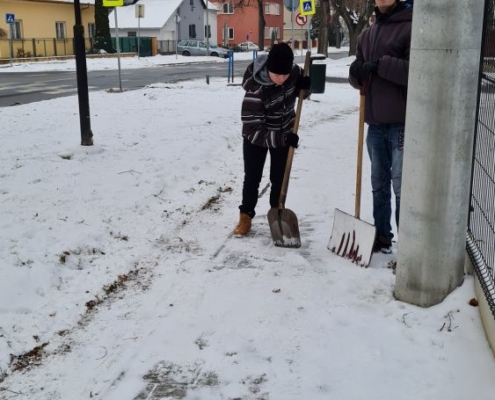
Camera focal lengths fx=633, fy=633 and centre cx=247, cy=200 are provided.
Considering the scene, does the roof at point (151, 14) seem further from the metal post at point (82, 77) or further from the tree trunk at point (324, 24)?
the metal post at point (82, 77)

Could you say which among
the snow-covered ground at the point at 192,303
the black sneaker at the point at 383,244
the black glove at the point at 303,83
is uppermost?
the black glove at the point at 303,83

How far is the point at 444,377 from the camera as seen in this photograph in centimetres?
311

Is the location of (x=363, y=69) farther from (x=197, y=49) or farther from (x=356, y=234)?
(x=197, y=49)

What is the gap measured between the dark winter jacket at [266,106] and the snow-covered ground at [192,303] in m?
0.85

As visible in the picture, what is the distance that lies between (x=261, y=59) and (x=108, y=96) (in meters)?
10.6

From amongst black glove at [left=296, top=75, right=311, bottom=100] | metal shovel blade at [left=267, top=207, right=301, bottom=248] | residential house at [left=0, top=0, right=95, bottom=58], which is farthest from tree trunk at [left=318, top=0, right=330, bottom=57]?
metal shovel blade at [left=267, top=207, right=301, bottom=248]

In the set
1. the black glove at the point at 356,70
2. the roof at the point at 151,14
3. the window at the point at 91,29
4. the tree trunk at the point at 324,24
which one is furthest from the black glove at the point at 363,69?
the roof at the point at 151,14

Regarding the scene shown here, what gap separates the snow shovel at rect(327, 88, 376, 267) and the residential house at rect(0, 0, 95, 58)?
116 feet

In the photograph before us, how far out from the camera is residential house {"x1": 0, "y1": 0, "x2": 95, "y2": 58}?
39156mm

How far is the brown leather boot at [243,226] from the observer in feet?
17.5

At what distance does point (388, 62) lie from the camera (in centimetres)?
412

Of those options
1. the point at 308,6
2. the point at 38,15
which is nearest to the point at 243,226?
the point at 308,6

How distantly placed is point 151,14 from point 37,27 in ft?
56.1

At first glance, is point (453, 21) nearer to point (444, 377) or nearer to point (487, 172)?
point (487, 172)
